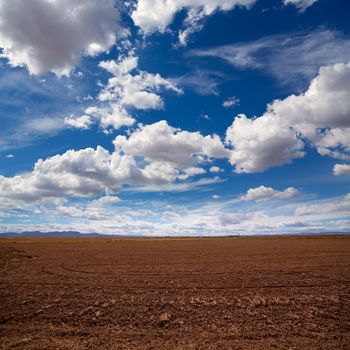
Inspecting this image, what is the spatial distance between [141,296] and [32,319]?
15.6 ft

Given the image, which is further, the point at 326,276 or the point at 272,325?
the point at 326,276

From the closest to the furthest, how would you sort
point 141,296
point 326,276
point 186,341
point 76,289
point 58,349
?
point 58,349, point 186,341, point 141,296, point 76,289, point 326,276

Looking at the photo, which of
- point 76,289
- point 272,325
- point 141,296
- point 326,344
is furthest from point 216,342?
point 76,289

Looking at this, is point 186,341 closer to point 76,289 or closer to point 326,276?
point 76,289

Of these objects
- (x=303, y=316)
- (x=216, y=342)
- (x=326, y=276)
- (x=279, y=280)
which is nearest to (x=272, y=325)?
(x=303, y=316)

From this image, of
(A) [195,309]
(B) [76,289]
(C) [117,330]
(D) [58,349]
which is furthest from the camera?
(B) [76,289]

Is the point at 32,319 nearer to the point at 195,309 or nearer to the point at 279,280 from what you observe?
the point at 195,309

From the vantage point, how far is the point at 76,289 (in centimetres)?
1462

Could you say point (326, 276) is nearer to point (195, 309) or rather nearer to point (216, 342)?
point (195, 309)

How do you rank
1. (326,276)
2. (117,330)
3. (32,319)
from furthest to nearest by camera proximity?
(326,276) → (32,319) → (117,330)

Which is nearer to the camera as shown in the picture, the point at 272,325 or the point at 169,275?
the point at 272,325

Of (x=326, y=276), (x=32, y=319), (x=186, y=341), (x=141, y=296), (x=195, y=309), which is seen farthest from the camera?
(x=326, y=276)

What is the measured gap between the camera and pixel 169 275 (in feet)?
62.1

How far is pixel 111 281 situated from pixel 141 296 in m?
4.55
